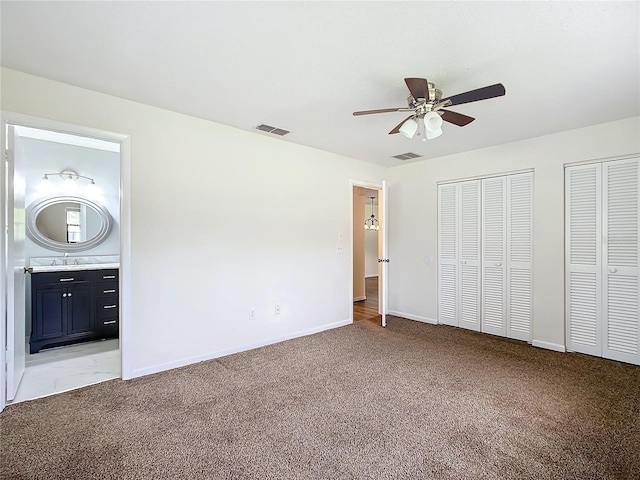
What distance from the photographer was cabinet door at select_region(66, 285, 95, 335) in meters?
3.71

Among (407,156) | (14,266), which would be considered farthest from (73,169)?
(407,156)

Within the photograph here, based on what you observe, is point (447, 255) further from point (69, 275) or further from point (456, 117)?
point (69, 275)

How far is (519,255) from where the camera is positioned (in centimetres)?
389

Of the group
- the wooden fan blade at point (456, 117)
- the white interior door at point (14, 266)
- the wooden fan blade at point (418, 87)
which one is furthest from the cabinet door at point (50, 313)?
the wooden fan blade at point (456, 117)

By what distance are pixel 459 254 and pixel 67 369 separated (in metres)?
4.83

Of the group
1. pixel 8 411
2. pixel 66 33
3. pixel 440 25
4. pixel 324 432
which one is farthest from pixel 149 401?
pixel 440 25

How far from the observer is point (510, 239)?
13.0 feet

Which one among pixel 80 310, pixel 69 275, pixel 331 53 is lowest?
pixel 80 310

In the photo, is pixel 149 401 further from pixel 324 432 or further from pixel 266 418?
pixel 324 432

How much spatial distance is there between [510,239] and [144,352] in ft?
14.2

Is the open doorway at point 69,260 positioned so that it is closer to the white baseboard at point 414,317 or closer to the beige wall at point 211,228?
the beige wall at point 211,228

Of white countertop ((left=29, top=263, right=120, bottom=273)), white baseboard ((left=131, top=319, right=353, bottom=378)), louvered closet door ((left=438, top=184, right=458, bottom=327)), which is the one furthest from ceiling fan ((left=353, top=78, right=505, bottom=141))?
white countertop ((left=29, top=263, right=120, bottom=273))

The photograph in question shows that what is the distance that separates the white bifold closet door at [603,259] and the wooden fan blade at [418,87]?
252 cm

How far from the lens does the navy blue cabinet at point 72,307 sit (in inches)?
138
